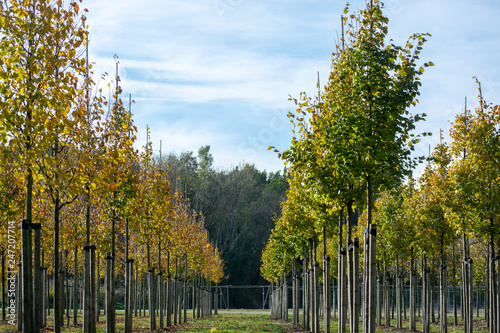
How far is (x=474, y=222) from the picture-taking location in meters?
15.5

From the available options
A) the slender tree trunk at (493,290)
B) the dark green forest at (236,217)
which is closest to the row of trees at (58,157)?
the slender tree trunk at (493,290)

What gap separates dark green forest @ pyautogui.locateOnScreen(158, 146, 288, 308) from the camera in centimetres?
7706

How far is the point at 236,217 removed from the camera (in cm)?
8075

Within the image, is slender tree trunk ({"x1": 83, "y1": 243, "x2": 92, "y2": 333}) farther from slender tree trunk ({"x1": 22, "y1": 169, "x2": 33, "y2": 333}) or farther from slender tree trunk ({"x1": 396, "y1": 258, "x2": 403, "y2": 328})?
slender tree trunk ({"x1": 396, "y1": 258, "x2": 403, "y2": 328})

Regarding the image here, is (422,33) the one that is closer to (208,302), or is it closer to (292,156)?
(292,156)

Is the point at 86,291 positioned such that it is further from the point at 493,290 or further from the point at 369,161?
the point at 493,290

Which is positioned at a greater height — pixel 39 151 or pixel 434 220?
pixel 39 151

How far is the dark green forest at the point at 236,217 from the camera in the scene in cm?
7706

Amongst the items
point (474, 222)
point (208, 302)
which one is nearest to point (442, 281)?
point (474, 222)

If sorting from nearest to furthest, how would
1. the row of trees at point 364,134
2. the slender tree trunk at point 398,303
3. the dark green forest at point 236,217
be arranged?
the row of trees at point 364,134
the slender tree trunk at point 398,303
the dark green forest at point 236,217

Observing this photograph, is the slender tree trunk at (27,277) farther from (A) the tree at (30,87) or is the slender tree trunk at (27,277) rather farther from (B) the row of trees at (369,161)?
(B) the row of trees at (369,161)

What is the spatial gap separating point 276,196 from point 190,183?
16.3 m

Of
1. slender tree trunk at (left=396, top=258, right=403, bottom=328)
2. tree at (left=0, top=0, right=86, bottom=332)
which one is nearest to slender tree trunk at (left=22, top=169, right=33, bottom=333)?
tree at (left=0, top=0, right=86, bottom=332)

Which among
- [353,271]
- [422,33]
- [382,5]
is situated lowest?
[353,271]
